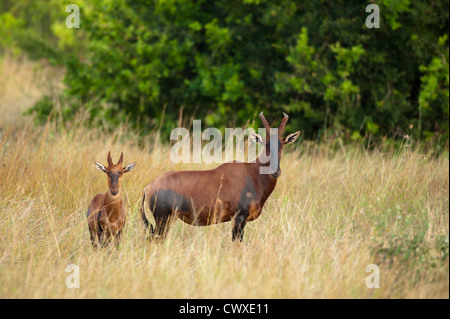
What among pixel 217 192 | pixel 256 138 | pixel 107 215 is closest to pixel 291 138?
pixel 256 138

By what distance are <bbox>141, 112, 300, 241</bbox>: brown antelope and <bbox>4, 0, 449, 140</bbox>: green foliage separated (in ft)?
15.2

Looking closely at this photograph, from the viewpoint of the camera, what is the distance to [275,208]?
7.29m

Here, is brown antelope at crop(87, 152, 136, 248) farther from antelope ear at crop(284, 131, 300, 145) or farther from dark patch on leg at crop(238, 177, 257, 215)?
antelope ear at crop(284, 131, 300, 145)

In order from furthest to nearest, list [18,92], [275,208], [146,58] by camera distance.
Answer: [18,92]
[146,58]
[275,208]

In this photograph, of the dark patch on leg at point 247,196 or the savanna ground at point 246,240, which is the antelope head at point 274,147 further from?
the savanna ground at point 246,240

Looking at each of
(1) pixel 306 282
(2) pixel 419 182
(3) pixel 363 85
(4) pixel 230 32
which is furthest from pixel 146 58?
(1) pixel 306 282

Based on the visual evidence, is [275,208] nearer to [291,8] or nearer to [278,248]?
[278,248]

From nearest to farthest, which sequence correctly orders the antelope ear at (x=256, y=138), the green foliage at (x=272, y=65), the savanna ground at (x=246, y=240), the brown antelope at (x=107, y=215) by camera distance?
the savanna ground at (x=246, y=240) < the brown antelope at (x=107, y=215) < the antelope ear at (x=256, y=138) < the green foliage at (x=272, y=65)

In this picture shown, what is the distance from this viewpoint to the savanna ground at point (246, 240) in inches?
209

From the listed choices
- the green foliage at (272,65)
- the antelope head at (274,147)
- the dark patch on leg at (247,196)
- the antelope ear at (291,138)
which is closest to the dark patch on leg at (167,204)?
the dark patch on leg at (247,196)

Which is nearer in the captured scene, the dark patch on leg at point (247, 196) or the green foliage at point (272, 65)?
the dark patch on leg at point (247, 196)

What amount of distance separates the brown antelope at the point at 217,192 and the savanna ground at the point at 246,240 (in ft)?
1.20

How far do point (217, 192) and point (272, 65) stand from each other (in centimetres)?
737
